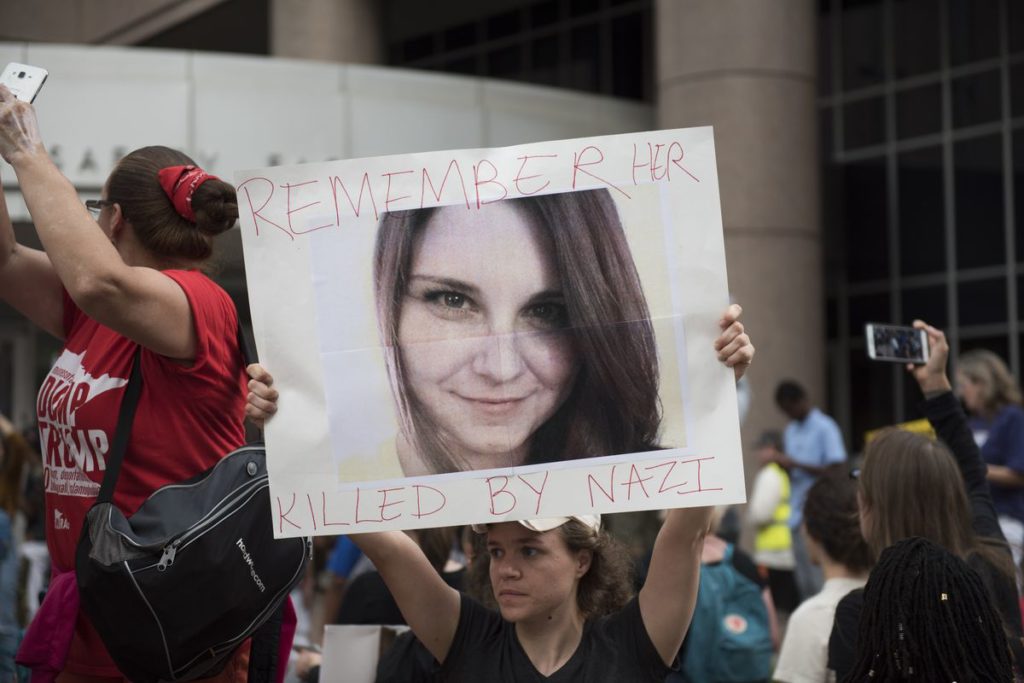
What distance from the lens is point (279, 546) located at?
2.83 meters

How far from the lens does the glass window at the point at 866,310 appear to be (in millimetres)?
17291

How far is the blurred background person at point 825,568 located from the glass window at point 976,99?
12.8 metres

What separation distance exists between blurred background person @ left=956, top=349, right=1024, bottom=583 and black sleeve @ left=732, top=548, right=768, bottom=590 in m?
1.79

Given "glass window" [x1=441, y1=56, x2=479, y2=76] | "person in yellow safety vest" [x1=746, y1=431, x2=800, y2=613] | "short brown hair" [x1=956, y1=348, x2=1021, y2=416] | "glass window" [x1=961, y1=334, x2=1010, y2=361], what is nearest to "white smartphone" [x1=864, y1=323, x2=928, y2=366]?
"short brown hair" [x1=956, y1=348, x2=1021, y2=416]

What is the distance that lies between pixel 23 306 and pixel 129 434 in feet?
1.87

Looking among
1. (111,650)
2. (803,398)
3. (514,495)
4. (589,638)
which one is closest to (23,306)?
(111,650)

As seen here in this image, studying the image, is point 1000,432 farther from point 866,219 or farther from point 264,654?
point 866,219

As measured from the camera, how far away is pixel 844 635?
3570mm

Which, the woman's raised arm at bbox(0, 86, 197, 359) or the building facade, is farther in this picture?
the building facade

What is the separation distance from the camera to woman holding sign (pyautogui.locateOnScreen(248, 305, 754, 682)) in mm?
2895

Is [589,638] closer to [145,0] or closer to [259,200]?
[259,200]

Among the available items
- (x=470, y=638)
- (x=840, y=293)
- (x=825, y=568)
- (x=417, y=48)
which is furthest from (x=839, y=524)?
(x=417, y=48)

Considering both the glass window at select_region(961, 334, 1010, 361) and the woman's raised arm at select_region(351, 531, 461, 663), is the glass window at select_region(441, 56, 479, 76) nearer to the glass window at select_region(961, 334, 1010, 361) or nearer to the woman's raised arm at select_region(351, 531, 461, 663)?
the glass window at select_region(961, 334, 1010, 361)

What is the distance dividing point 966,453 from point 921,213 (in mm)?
13506
